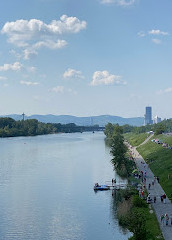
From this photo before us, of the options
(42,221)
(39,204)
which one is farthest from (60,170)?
(42,221)

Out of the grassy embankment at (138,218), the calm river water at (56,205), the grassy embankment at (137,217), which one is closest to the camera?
the grassy embankment at (138,218)

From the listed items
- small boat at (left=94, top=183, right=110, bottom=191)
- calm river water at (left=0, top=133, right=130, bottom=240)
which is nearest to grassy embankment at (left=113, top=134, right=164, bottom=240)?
calm river water at (left=0, top=133, right=130, bottom=240)

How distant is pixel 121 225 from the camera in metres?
43.3

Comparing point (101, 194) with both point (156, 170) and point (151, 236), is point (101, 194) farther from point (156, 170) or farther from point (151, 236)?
point (151, 236)

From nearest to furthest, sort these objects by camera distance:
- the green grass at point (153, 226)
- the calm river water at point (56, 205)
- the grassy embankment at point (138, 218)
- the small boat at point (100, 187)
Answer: the grassy embankment at point (138, 218) < the green grass at point (153, 226) < the calm river water at point (56, 205) < the small boat at point (100, 187)

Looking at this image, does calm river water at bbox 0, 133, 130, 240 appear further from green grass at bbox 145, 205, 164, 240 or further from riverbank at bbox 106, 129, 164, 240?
green grass at bbox 145, 205, 164, 240

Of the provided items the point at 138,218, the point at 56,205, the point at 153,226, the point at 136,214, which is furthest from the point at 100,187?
the point at 138,218

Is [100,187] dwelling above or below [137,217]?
below

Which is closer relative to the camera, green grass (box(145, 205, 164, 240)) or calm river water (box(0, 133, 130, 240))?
green grass (box(145, 205, 164, 240))

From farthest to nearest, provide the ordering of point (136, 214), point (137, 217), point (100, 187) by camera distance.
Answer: point (100, 187) → point (136, 214) → point (137, 217)

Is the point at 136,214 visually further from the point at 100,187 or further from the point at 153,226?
the point at 100,187

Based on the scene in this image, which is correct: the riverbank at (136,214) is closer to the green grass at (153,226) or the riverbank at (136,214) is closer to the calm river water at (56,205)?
the green grass at (153,226)

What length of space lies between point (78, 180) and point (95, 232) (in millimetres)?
32253

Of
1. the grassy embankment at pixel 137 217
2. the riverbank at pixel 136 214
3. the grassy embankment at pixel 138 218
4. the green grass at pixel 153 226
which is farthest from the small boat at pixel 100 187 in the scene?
the green grass at pixel 153 226
